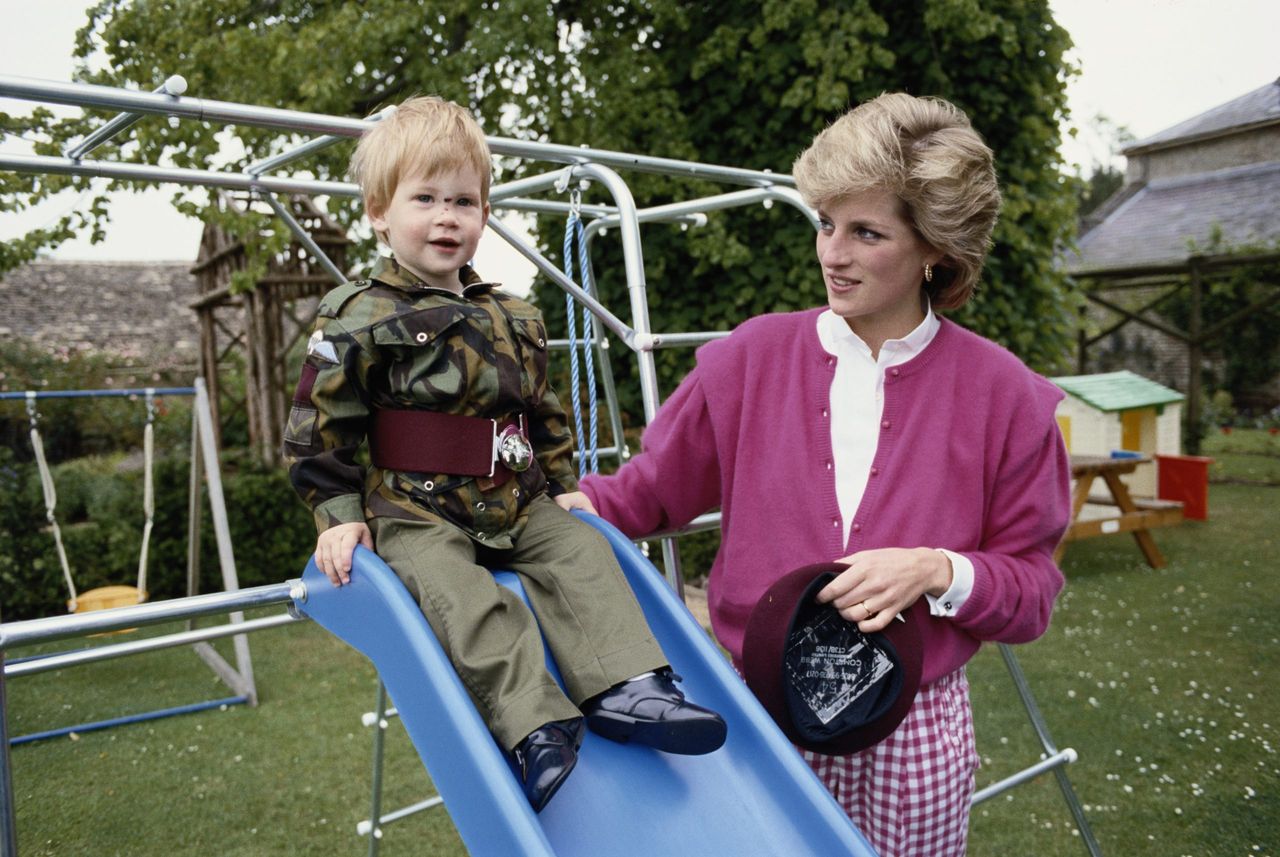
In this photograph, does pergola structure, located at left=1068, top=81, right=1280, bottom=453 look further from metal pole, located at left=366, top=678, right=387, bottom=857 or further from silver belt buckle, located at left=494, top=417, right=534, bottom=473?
silver belt buckle, located at left=494, top=417, right=534, bottom=473

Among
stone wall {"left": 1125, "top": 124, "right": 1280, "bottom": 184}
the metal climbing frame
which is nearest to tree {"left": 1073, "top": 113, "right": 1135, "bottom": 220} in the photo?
stone wall {"left": 1125, "top": 124, "right": 1280, "bottom": 184}

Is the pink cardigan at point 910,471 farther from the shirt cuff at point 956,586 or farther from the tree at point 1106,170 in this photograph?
the tree at point 1106,170

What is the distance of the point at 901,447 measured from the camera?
1.58 m

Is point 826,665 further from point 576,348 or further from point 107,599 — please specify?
point 107,599

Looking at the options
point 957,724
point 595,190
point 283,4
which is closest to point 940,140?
point 957,724

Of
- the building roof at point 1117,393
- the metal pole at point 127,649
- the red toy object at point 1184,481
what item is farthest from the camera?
the red toy object at point 1184,481

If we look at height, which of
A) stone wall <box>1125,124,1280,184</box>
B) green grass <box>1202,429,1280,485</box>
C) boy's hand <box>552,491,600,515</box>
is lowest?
green grass <box>1202,429,1280,485</box>

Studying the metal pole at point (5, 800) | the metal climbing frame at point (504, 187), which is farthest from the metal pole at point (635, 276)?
the metal pole at point (5, 800)

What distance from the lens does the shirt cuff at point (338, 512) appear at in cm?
155

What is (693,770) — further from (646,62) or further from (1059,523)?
(646,62)

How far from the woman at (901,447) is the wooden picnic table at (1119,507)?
524cm

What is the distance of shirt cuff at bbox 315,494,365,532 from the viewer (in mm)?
1548

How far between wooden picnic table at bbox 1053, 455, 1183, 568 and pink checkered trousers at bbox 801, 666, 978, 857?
520 centimetres

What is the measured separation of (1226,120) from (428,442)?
1287 centimetres
